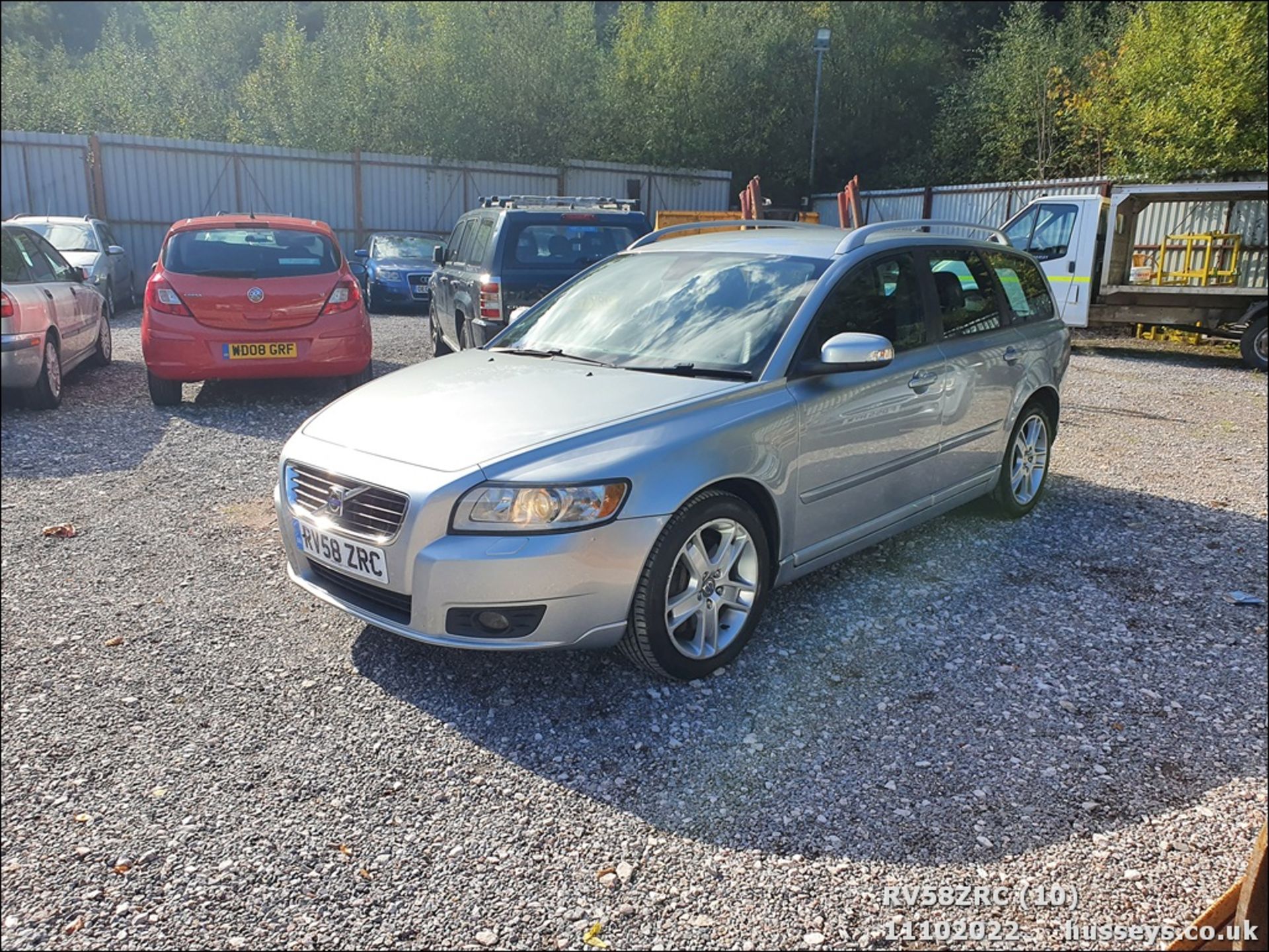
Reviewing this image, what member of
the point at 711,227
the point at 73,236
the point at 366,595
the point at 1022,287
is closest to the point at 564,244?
the point at 711,227

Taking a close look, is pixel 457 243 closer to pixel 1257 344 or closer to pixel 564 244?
pixel 564 244

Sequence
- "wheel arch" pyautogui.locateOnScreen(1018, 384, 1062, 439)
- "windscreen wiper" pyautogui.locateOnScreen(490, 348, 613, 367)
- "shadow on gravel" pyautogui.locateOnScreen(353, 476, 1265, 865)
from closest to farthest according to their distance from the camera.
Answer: "shadow on gravel" pyautogui.locateOnScreen(353, 476, 1265, 865)
"windscreen wiper" pyautogui.locateOnScreen(490, 348, 613, 367)
"wheel arch" pyautogui.locateOnScreen(1018, 384, 1062, 439)

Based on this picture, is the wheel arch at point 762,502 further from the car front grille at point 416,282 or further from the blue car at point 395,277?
the car front grille at point 416,282

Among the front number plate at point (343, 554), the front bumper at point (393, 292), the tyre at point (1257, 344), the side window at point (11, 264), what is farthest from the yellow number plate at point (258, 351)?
the tyre at point (1257, 344)

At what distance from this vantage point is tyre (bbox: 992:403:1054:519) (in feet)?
17.9

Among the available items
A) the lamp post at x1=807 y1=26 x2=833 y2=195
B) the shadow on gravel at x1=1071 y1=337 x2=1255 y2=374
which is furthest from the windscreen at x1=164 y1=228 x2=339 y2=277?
the lamp post at x1=807 y1=26 x2=833 y2=195

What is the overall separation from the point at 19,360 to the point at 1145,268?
56.4ft

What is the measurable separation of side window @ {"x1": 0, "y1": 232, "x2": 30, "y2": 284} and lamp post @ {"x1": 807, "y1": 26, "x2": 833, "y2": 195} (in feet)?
81.9

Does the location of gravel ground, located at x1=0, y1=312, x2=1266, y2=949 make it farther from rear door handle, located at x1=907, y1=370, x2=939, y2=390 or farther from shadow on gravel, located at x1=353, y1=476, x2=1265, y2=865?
rear door handle, located at x1=907, y1=370, x2=939, y2=390

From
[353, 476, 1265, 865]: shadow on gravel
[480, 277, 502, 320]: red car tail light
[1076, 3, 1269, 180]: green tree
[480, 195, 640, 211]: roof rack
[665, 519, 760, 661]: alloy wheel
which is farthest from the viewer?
[1076, 3, 1269, 180]: green tree

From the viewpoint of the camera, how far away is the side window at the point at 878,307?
13.3ft

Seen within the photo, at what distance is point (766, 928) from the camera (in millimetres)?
2373

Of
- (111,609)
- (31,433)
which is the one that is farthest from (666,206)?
(31,433)

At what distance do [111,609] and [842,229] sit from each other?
3818 millimetres
